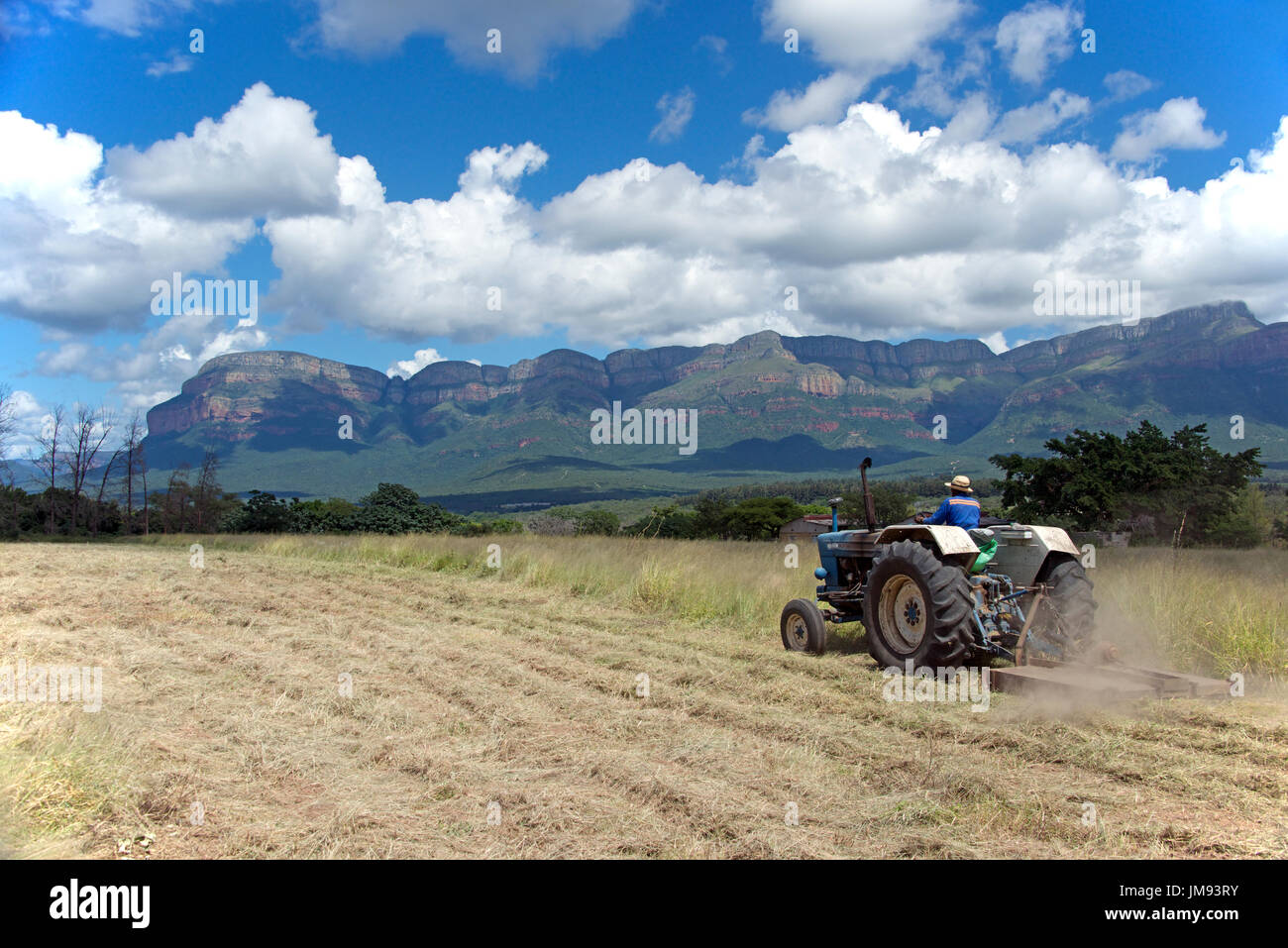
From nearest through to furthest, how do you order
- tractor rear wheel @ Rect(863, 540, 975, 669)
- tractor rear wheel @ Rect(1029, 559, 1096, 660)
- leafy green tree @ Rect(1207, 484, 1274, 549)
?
tractor rear wheel @ Rect(863, 540, 975, 669)
tractor rear wheel @ Rect(1029, 559, 1096, 660)
leafy green tree @ Rect(1207, 484, 1274, 549)

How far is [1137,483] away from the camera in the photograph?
768 inches

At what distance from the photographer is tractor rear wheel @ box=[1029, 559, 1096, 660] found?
647 centimetres

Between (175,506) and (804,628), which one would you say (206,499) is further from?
(804,628)

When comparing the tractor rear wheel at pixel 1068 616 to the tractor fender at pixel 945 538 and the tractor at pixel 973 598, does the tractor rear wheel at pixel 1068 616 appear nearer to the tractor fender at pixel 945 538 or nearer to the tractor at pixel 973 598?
the tractor at pixel 973 598

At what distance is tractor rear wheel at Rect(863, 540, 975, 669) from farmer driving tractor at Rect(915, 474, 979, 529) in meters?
0.39

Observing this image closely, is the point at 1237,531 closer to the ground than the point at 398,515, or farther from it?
closer to the ground

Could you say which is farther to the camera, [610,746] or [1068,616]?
[1068,616]

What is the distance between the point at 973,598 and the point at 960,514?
0.92 m

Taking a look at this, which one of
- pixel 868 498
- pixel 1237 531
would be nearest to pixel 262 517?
pixel 868 498

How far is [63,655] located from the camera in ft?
23.7

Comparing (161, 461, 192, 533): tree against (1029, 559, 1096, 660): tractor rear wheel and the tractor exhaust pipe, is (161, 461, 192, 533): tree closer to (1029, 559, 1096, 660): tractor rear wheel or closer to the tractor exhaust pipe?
the tractor exhaust pipe

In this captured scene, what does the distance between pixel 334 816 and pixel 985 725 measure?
3.89m

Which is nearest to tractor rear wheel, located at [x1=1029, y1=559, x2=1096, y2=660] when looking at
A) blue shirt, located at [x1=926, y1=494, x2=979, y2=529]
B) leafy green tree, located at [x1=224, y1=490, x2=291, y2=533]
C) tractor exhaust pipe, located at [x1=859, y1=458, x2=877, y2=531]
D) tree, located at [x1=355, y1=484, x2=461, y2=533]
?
blue shirt, located at [x1=926, y1=494, x2=979, y2=529]
